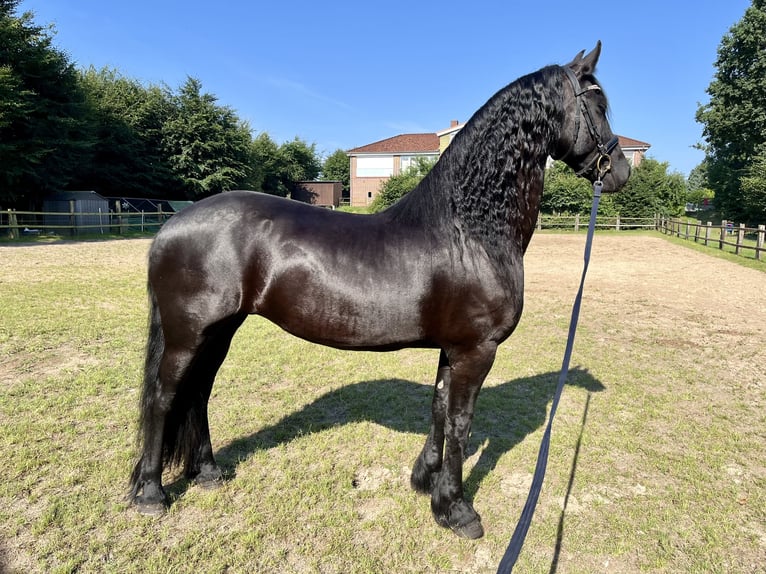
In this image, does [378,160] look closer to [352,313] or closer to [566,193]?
[566,193]

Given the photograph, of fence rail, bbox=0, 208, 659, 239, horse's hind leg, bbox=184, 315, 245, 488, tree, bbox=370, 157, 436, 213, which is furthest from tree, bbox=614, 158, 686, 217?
horse's hind leg, bbox=184, 315, 245, 488

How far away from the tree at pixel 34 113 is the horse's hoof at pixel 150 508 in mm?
19766

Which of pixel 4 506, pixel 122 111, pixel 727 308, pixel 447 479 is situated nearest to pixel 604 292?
pixel 727 308

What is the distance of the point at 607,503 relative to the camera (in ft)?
9.25

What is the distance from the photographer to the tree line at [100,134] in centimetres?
1769

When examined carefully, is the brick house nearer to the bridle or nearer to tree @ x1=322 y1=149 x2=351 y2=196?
tree @ x1=322 y1=149 x2=351 y2=196

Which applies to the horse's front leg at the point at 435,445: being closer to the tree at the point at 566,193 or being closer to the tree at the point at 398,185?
the tree at the point at 398,185

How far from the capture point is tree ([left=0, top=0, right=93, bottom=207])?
16969 millimetres

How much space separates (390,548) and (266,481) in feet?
3.32

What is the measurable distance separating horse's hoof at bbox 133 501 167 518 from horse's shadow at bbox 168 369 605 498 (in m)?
0.17

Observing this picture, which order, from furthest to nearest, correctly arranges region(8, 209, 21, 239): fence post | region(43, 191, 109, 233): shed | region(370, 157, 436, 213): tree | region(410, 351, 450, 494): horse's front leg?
region(370, 157, 436, 213): tree < region(43, 191, 109, 233): shed < region(8, 209, 21, 239): fence post < region(410, 351, 450, 494): horse's front leg

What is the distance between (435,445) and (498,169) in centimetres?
177

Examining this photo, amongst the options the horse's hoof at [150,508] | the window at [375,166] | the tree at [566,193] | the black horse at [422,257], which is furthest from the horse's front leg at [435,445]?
the window at [375,166]

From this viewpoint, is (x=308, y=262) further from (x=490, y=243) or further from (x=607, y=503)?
(x=607, y=503)
